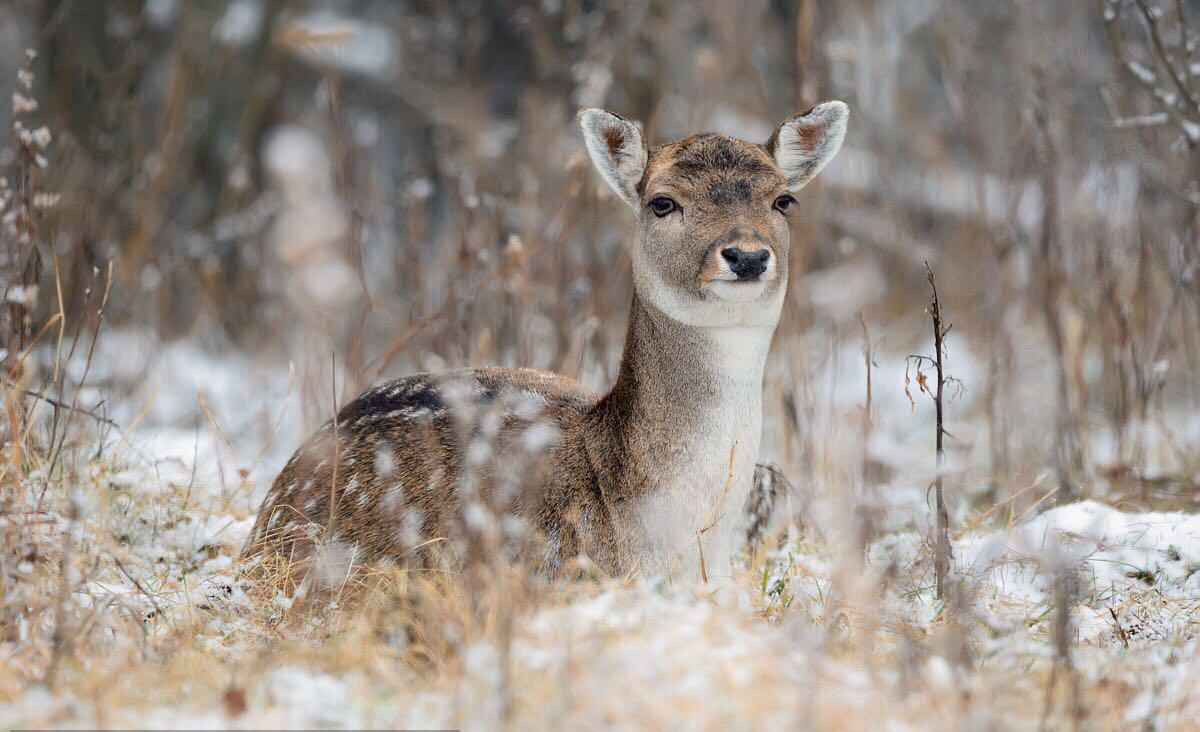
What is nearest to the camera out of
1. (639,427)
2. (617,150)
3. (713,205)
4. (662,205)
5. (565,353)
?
(639,427)

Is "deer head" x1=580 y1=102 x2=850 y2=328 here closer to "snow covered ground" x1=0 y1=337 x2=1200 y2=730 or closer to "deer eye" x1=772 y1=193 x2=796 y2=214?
"deer eye" x1=772 y1=193 x2=796 y2=214

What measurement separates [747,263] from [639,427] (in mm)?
597

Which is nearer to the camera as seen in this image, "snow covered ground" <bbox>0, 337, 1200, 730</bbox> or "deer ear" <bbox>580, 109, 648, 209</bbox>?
"snow covered ground" <bbox>0, 337, 1200, 730</bbox>

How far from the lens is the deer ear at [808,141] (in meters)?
4.52

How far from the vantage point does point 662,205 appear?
4.30 m

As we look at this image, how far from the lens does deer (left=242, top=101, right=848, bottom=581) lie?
3.95 meters

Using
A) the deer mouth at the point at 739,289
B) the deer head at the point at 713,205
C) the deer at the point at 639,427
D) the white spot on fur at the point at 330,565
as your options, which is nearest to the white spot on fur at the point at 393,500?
the deer at the point at 639,427

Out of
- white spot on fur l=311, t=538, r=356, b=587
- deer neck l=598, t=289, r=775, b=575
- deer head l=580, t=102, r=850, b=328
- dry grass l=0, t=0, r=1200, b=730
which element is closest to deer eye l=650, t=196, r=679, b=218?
deer head l=580, t=102, r=850, b=328

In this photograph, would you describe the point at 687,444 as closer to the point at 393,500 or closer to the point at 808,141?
the point at 393,500

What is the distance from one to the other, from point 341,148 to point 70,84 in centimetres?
386

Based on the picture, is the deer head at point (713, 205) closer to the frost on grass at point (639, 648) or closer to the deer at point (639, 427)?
the deer at point (639, 427)

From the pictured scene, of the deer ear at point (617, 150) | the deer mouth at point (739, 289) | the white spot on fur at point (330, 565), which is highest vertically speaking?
the deer ear at point (617, 150)

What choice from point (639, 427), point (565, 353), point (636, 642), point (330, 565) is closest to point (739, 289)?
point (639, 427)

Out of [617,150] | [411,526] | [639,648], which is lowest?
[639,648]
